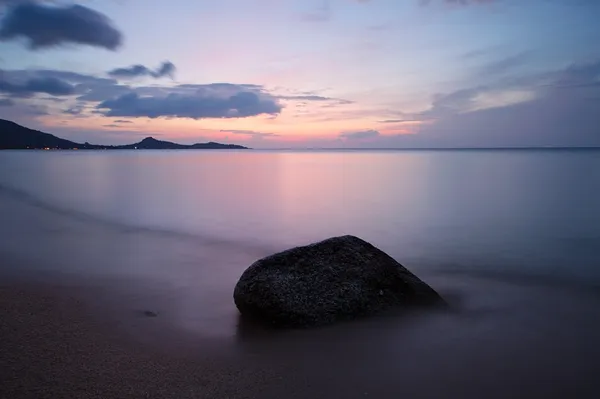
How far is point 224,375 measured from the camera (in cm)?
502

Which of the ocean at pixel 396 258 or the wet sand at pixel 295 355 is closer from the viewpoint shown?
the wet sand at pixel 295 355

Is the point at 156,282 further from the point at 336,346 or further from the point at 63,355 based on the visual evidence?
the point at 336,346

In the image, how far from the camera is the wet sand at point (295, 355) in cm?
475

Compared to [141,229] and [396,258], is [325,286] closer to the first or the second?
[396,258]

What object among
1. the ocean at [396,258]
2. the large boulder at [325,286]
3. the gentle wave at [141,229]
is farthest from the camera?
the gentle wave at [141,229]

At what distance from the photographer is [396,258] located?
497 inches

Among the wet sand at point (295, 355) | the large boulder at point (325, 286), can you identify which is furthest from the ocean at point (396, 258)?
the large boulder at point (325, 286)

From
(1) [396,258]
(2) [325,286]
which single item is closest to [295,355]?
(2) [325,286]

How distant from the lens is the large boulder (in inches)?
256

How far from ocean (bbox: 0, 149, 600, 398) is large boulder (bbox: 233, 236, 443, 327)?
0.31m

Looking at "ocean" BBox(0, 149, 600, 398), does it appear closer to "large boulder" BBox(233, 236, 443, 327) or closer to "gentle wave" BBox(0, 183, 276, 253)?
"gentle wave" BBox(0, 183, 276, 253)

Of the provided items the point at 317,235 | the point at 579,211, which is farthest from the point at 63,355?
the point at 579,211

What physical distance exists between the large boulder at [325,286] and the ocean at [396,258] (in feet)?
1.00

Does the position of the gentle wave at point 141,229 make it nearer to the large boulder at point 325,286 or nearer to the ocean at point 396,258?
the ocean at point 396,258
